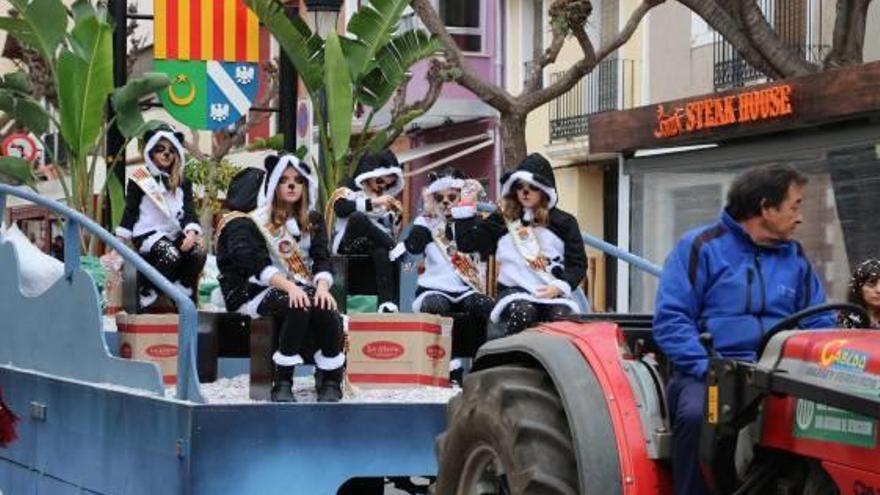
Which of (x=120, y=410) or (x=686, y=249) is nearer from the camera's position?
(x=686, y=249)

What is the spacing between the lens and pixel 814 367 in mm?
5270

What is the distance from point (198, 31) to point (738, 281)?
11980mm

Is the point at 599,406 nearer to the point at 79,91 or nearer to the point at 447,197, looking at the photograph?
the point at 447,197

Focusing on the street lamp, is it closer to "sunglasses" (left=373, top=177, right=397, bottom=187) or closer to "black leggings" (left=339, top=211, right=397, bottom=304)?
"sunglasses" (left=373, top=177, right=397, bottom=187)

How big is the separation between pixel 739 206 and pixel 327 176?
10462 millimetres

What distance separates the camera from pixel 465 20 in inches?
1423

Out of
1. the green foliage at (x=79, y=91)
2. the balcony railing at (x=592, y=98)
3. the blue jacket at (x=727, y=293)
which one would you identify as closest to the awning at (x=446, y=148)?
the balcony railing at (x=592, y=98)

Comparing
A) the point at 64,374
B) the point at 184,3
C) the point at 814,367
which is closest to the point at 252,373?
the point at 64,374

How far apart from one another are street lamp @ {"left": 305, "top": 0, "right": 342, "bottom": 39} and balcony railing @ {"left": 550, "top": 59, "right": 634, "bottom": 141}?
1518 centimetres

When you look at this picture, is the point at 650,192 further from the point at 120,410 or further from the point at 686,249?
the point at 686,249

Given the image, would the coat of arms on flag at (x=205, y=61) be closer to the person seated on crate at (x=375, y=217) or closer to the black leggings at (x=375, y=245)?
the person seated on crate at (x=375, y=217)

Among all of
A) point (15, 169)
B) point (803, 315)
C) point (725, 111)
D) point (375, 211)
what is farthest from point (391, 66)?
point (803, 315)

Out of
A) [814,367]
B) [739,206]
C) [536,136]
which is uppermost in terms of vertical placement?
[536,136]

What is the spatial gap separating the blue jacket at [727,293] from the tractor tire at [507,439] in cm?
49
